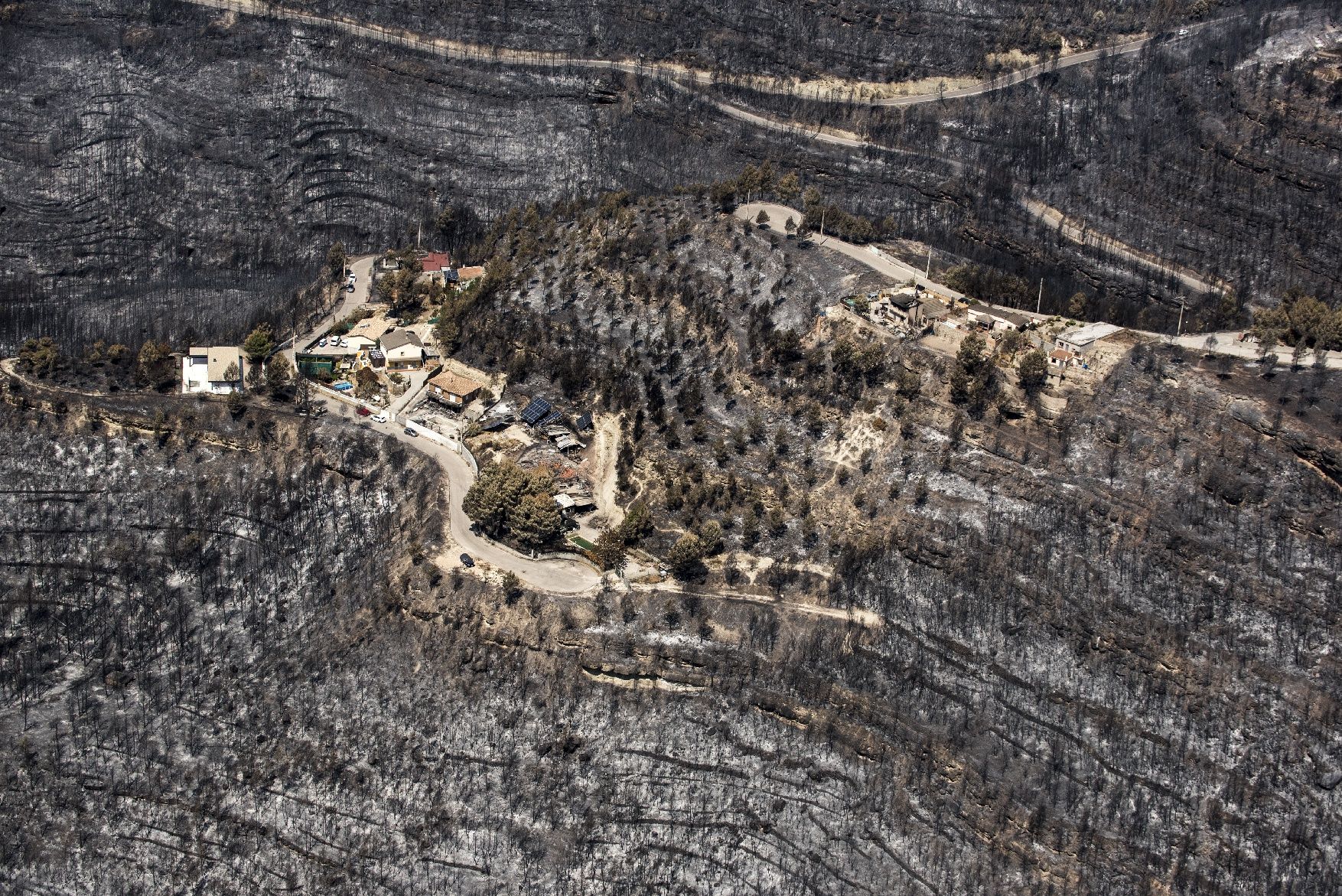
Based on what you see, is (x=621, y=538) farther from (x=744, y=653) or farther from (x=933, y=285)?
(x=933, y=285)

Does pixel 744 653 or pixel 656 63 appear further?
pixel 656 63

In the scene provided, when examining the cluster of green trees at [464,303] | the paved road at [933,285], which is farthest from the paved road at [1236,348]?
the cluster of green trees at [464,303]

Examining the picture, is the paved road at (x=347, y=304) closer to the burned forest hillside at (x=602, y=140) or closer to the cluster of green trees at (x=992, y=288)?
the burned forest hillside at (x=602, y=140)

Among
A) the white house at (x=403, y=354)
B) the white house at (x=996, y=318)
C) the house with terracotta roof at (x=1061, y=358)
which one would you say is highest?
the white house at (x=996, y=318)

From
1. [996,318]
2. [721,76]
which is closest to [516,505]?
[996,318]

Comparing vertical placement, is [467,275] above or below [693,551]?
above

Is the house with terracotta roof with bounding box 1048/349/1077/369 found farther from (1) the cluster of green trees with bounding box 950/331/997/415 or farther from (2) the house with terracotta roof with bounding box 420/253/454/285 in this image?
(2) the house with terracotta roof with bounding box 420/253/454/285

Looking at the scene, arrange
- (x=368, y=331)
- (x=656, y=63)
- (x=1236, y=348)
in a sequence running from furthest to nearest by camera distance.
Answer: (x=656, y=63)
(x=368, y=331)
(x=1236, y=348)

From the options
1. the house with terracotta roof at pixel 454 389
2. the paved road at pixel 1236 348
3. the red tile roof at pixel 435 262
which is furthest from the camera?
the red tile roof at pixel 435 262
